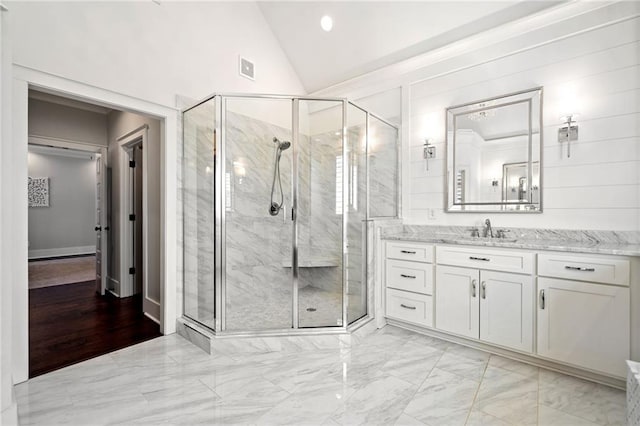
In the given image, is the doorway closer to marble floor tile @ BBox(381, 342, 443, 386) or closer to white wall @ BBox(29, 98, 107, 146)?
white wall @ BBox(29, 98, 107, 146)

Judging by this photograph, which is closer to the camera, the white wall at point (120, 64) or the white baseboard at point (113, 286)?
the white wall at point (120, 64)

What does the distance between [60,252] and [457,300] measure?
9.18 meters

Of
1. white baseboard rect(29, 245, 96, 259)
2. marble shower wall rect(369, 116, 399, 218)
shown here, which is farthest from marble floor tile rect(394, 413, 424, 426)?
white baseboard rect(29, 245, 96, 259)

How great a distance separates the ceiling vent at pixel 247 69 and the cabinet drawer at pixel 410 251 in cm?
252

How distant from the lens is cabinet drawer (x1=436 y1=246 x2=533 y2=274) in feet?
7.47

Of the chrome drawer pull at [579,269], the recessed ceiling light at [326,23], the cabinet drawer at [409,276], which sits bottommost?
the cabinet drawer at [409,276]

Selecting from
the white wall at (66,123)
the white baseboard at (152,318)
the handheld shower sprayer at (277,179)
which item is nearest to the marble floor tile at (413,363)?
the handheld shower sprayer at (277,179)

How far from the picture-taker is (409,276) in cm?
288

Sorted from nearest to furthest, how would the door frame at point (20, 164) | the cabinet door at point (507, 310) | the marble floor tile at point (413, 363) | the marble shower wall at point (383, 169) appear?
1. the door frame at point (20, 164)
2. the marble floor tile at point (413, 363)
3. the cabinet door at point (507, 310)
4. the marble shower wall at point (383, 169)

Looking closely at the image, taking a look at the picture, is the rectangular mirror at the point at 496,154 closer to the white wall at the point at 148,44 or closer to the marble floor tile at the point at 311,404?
the marble floor tile at the point at 311,404

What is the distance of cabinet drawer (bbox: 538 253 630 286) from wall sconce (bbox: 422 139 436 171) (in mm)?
1477

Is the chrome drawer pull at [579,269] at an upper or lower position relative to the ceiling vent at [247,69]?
lower

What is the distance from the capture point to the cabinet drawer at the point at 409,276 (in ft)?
9.06

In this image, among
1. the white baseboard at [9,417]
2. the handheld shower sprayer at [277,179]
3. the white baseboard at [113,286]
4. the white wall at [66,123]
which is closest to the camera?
the white baseboard at [9,417]
